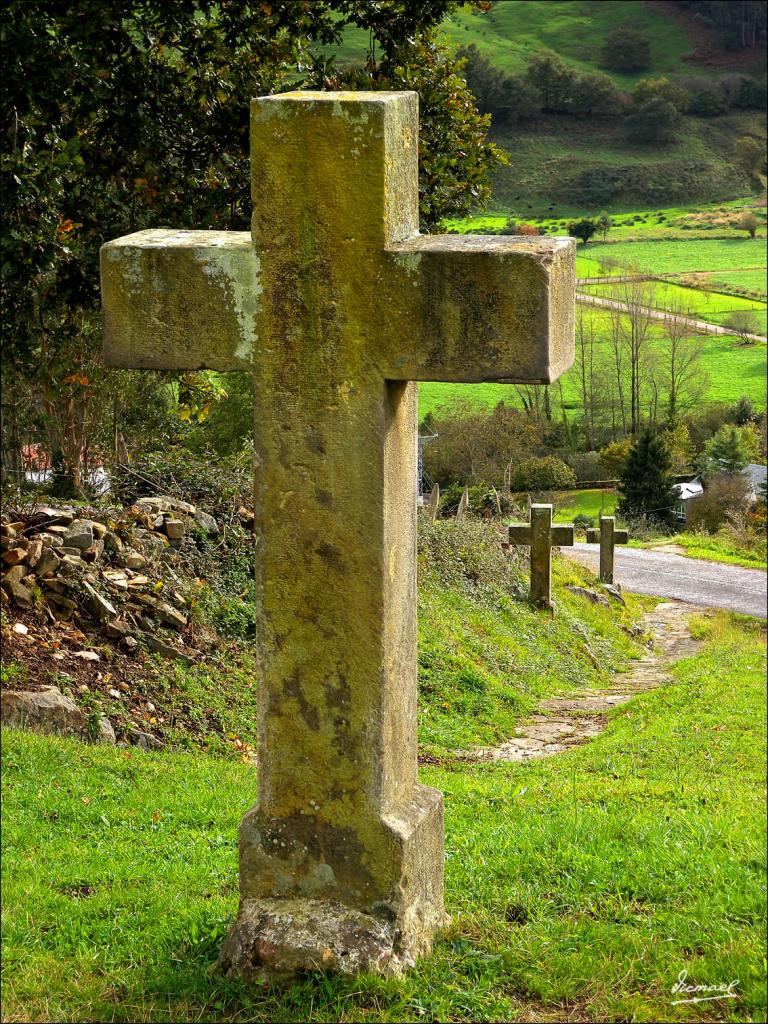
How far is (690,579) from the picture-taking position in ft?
75.3

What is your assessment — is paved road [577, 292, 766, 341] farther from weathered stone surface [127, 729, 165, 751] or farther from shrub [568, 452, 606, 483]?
weathered stone surface [127, 729, 165, 751]

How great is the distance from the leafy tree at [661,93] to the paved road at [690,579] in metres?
44.5

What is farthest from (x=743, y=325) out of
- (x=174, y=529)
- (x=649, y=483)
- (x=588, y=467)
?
(x=174, y=529)

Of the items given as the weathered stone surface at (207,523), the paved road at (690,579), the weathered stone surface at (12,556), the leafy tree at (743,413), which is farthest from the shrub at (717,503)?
the weathered stone surface at (12,556)

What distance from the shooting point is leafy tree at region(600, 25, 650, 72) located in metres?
73.8

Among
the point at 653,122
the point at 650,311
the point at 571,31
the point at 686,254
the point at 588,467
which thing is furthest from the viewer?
the point at 571,31

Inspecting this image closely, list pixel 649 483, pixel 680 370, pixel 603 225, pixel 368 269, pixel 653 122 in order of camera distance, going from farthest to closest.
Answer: pixel 653 122 → pixel 603 225 → pixel 680 370 → pixel 649 483 → pixel 368 269

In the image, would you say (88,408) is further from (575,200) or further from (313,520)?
(575,200)

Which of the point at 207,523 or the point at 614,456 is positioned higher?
the point at 207,523

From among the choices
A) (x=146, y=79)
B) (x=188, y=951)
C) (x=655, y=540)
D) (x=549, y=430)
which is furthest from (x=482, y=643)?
(x=549, y=430)

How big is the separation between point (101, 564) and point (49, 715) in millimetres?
2186

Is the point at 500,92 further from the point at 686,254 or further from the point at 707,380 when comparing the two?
the point at 707,380

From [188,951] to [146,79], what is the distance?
20.0 feet

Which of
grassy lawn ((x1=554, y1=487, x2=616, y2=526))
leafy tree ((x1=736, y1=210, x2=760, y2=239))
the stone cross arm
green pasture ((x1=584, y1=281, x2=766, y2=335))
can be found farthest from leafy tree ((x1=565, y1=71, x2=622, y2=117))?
the stone cross arm
